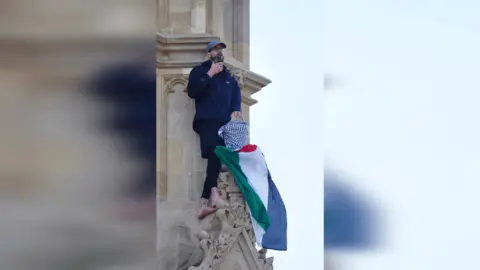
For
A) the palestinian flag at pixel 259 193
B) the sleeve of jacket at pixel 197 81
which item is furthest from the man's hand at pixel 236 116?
the sleeve of jacket at pixel 197 81

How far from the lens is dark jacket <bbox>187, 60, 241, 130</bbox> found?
296 inches

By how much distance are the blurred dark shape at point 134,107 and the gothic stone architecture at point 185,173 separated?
4.49 meters

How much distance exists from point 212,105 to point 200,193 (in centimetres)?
71

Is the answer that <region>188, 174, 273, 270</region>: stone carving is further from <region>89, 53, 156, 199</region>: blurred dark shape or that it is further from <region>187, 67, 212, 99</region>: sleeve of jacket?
<region>89, 53, 156, 199</region>: blurred dark shape

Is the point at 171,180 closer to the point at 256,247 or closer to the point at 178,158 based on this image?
the point at 178,158

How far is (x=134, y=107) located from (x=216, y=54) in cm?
465

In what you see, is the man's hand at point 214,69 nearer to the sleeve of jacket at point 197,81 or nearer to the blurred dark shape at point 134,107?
the sleeve of jacket at point 197,81

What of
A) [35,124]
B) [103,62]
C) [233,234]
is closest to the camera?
[35,124]

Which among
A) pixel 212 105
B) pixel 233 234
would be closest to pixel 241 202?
pixel 233 234

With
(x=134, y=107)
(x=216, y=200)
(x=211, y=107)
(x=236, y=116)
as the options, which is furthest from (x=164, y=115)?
(x=134, y=107)

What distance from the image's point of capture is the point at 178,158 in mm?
7703

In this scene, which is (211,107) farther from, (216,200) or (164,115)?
(216,200)

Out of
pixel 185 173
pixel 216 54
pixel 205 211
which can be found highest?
pixel 216 54

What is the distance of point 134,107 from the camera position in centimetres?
290
